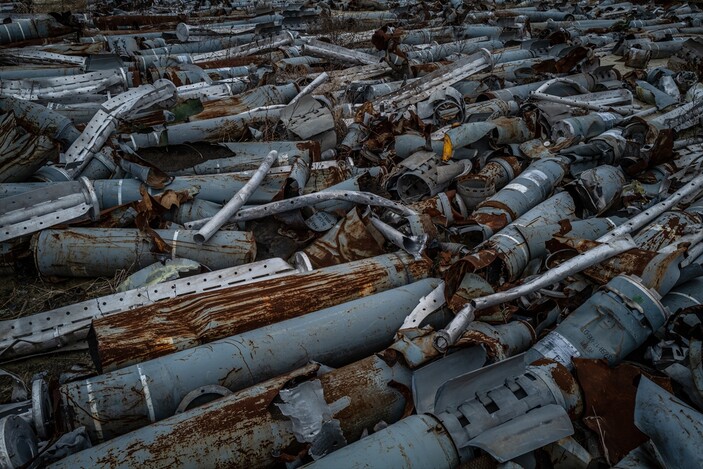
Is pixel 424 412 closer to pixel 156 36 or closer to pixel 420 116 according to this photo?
pixel 420 116

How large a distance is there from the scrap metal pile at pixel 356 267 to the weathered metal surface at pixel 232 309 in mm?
12

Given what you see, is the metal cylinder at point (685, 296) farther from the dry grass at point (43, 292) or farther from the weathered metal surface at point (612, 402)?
the dry grass at point (43, 292)

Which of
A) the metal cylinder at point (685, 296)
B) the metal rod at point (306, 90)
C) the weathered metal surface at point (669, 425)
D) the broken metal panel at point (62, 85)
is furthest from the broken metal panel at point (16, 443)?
the broken metal panel at point (62, 85)

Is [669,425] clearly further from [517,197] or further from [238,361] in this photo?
[517,197]

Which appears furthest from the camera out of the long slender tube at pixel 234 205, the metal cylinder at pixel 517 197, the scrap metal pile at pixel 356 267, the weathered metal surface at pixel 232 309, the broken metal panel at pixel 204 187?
the broken metal panel at pixel 204 187

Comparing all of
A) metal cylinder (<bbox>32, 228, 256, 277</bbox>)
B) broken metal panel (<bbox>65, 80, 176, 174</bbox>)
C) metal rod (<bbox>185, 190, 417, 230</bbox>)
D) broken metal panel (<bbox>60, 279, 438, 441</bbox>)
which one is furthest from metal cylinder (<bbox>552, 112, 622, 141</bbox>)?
broken metal panel (<bbox>65, 80, 176, 174</bbox>)

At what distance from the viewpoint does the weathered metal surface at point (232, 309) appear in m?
2.32

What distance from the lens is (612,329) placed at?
241cm

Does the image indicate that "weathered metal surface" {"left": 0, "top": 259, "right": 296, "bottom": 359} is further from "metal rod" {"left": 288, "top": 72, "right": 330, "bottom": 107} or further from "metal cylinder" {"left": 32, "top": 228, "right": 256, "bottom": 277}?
"metal rod" {"left": 288, "top": 72, "right": 330, "bottom": 107}

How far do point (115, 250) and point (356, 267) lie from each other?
1576mm

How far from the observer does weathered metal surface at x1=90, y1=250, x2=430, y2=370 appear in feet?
7.62

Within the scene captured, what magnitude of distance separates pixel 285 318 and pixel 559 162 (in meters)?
2.81

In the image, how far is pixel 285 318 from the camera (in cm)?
262

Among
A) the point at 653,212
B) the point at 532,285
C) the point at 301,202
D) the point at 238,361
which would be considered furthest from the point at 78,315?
the point at 653,212
